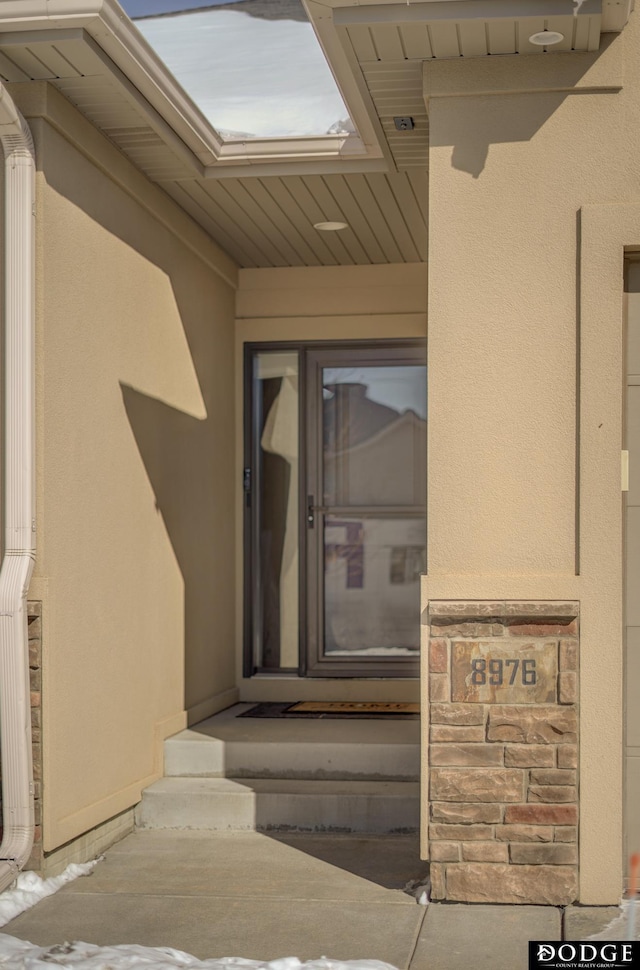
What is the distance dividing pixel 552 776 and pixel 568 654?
0.45m

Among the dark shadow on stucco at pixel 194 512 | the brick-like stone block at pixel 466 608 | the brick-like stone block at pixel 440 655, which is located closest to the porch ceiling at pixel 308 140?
the dark shadow on stucco at pixel 194 512

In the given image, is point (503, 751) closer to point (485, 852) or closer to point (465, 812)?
point (465, 812)

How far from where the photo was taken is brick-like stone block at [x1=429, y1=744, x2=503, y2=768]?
4152 millimetres

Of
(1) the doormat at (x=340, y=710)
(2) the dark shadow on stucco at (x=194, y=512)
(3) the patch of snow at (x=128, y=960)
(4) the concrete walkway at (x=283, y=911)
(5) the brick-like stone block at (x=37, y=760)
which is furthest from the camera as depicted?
(1) the doormat at (x=340, y=710)

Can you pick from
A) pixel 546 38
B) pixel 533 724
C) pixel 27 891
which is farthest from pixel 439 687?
pixel 546 38

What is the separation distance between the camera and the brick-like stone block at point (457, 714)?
4164 millimetres

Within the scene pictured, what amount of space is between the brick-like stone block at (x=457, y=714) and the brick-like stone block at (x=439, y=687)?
0.10 feet

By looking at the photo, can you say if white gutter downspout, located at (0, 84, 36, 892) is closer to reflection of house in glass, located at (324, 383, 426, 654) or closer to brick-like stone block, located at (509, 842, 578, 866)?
brick-like stone block, located at (509, 842, 578, 866)

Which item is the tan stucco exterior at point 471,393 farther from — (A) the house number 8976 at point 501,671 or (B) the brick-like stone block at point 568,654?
(A) the house number 8976 at point 501,671

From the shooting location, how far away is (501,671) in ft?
13.6

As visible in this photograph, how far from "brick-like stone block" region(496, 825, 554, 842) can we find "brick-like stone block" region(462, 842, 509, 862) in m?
0.03

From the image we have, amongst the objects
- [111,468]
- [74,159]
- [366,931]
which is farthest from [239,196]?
[366,931]

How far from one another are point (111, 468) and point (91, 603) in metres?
0.65

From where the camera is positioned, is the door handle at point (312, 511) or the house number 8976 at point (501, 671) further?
the door handle at point (312, 511)
